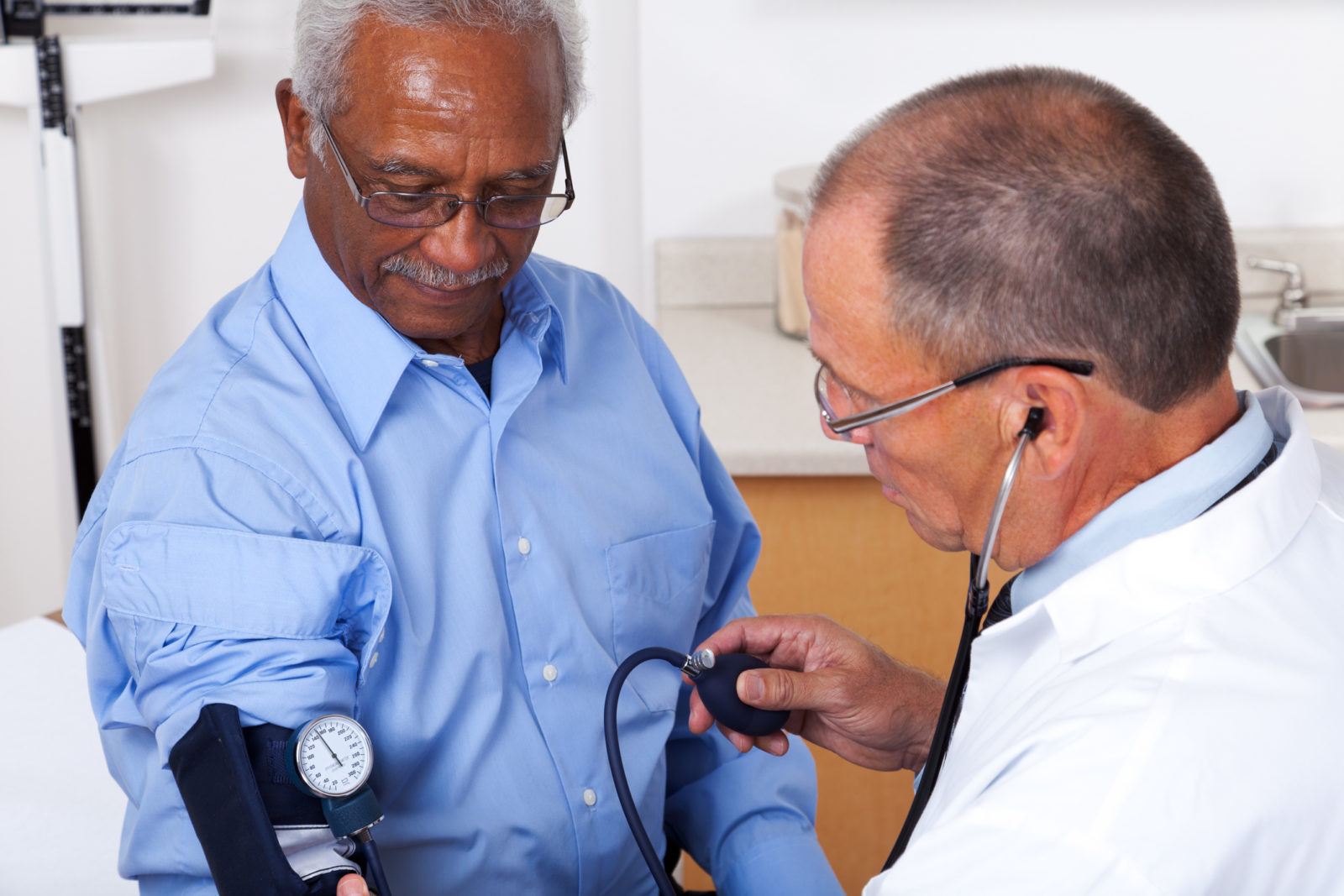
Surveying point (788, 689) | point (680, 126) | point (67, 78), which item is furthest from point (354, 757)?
point (67, 78)

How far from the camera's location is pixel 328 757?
87 cm

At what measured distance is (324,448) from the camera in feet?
3.39

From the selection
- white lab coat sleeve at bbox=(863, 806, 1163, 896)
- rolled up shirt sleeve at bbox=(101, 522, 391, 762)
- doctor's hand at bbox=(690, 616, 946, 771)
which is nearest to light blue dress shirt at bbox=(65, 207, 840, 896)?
rolled up shirt sleeve at bbox=(101, 522, 391, 762)

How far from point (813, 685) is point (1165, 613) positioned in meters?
0.42

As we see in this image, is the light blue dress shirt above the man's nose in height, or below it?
below

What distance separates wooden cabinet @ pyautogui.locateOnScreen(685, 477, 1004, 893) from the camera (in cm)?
190

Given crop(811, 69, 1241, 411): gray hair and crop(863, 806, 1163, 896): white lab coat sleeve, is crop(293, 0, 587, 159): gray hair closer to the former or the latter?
crop(811, 69, 1241, 411): gray hair

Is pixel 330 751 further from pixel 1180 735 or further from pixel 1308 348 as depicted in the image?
pixel 1308 348

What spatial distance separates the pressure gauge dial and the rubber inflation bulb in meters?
0.35

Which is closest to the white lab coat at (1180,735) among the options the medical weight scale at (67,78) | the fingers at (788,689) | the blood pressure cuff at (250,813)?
the fingers at (788,689)

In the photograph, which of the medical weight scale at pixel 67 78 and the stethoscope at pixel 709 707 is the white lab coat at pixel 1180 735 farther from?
the medical weight scale at pixel 67 78

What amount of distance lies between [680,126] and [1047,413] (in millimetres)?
1639

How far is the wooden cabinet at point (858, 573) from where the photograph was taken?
190cm

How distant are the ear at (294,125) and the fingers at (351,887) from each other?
0.63 metres
